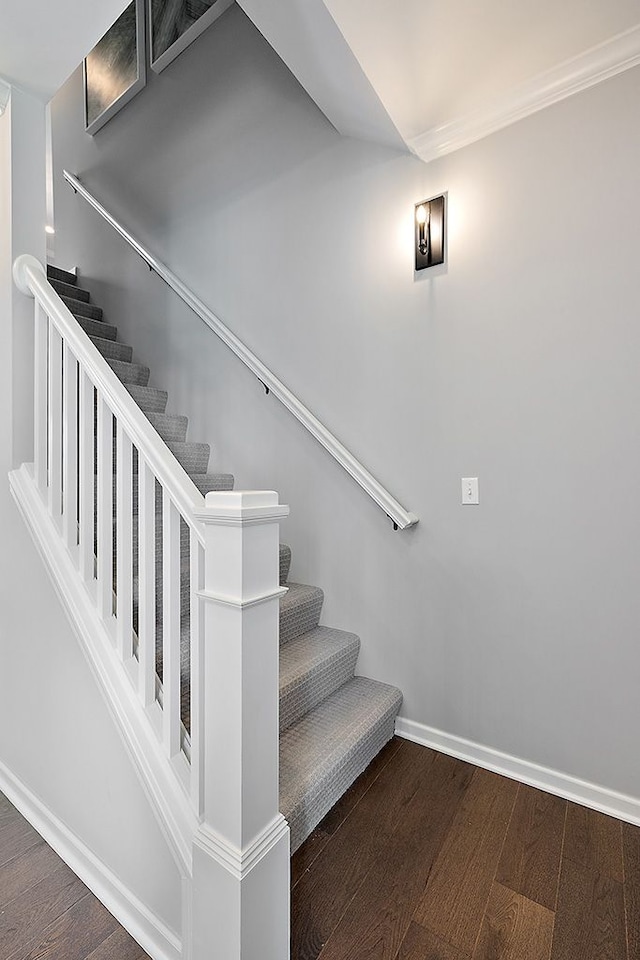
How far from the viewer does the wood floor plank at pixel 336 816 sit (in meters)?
1.32

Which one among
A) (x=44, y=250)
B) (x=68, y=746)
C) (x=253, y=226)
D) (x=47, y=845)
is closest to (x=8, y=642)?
(x=68, y=746)

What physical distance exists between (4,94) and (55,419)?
113 centimetres

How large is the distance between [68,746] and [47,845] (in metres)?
0.36

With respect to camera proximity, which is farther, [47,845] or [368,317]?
[368,317]

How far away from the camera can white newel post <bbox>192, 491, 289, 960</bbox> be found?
0.89 metres

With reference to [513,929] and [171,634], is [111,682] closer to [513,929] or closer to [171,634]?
[171,634]

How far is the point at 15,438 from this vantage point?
157 cm

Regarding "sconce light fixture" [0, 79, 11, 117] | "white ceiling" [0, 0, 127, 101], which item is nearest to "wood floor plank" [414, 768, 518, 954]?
"white ceiling" [0, 0, 127, 101]

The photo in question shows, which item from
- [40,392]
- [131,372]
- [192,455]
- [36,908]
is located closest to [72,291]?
[131,372]

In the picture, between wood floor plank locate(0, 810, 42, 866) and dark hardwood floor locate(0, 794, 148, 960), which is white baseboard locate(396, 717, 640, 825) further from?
wood floor plank locate(0, 810, 42, 866)

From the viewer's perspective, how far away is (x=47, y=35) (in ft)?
4.51

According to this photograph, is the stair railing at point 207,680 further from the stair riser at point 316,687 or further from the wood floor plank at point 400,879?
the stair riser at point 316,687

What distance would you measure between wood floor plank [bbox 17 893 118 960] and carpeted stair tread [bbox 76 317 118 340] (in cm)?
306

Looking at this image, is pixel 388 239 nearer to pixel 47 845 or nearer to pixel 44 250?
pixel 44 250
